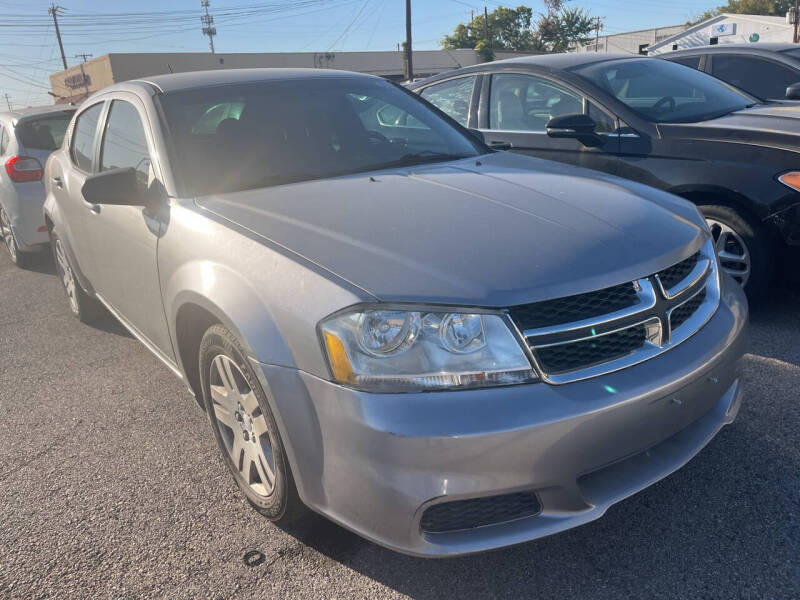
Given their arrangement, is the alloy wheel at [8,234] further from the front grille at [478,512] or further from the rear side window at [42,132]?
the front grille at [478,512]

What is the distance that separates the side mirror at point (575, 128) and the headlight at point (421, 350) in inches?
106

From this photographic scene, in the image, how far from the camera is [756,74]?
6.63 metres

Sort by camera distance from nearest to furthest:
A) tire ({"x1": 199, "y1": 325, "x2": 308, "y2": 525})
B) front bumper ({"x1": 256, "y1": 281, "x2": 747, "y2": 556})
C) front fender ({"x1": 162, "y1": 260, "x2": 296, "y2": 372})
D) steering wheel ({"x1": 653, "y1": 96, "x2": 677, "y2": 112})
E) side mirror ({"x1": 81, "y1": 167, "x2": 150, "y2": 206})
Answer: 1. front bumper ({"x1": 256, "y1": 281, "x2": 747, "y2": 556})
2. front fender ({"x1": 162, "y1": 260, "x2": 296, "y2": 372})
3. tire ({"x1": 199, "y1": 325, "x2": 308, "y2": 525})
4. side mirror ({"x1": 81, "y1": 167, "x2": 150, "y2": 206})
5. steering wheel ({"x1": 653, "y1": 96, "x2": 677, "y2": 112})

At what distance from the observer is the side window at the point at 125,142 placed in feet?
9.78

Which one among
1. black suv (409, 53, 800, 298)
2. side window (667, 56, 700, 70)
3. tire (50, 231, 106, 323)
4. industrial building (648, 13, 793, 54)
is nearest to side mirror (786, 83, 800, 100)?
black suv (409, 53, 800, 298)

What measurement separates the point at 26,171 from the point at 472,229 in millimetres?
5555

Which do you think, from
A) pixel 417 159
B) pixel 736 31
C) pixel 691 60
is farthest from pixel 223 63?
pixel 417 159

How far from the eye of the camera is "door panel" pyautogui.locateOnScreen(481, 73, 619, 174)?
4328 mm

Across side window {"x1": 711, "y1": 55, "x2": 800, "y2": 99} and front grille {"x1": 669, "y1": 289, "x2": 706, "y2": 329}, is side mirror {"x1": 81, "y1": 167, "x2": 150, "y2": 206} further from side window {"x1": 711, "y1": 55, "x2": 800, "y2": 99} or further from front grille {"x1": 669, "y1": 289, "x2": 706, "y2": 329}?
side window {"x1": 711, "y1": 55, "x2": 800, "y2": 99}

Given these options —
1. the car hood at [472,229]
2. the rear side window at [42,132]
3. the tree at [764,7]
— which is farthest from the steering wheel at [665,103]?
the tree at [764,7]

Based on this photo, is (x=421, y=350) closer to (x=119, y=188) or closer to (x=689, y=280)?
(x=689, y=280)

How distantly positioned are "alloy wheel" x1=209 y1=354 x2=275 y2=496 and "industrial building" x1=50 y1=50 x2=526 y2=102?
38842 mm

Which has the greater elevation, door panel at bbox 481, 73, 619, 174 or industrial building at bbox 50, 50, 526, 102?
industrial building at bbox 50, 50, 526, 102

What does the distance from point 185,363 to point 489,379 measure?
150 centimetres
